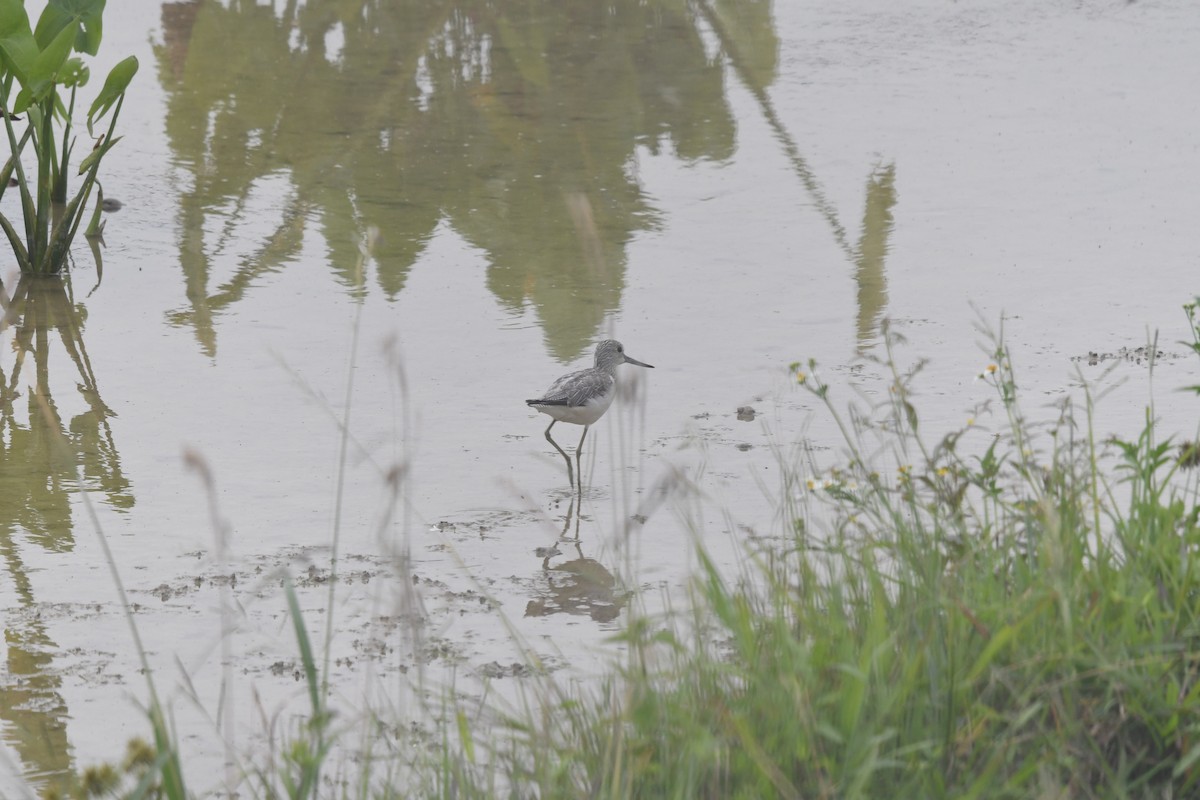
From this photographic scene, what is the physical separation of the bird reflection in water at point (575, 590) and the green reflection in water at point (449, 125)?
1832 millimetres

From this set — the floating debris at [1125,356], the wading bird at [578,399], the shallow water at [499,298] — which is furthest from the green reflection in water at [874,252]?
the wading bird at [578,399]

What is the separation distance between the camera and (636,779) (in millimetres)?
3025

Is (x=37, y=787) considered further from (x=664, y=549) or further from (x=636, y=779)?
(x=664, y=549)

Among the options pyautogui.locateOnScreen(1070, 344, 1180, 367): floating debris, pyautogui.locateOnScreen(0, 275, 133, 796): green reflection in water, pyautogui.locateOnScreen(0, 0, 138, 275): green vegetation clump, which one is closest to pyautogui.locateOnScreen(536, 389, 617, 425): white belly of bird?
pyautogui.locateOnScreen(0, 275, 133, 796): green reflection in water

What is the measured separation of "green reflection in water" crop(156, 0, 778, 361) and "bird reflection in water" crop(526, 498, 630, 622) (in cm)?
183

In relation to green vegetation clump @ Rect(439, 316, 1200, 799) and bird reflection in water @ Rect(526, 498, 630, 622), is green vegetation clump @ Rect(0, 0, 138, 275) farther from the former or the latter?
green vegetation clump @ Rect(439, 316, 1200, 799)

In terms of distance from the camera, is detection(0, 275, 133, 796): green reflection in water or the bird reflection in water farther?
the bird reflection in water

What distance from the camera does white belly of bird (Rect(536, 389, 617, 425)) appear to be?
6.03 meters

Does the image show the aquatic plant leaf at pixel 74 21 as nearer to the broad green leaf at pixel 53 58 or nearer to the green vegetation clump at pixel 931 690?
the broad green leaf at pixel 53 58

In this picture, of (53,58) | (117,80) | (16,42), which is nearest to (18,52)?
(16,42)

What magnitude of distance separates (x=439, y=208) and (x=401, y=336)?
6.13 ft

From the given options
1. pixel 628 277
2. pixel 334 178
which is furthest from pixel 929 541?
pixel 334 178

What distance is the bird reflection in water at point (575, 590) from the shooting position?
16.5 ft

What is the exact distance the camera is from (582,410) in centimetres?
603
